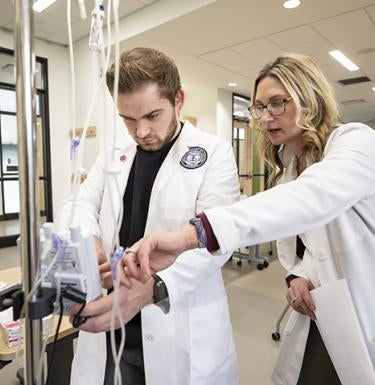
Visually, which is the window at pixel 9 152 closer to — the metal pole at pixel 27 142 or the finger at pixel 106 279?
the finger at pixel 106 279

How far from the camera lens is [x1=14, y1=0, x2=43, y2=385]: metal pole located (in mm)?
427

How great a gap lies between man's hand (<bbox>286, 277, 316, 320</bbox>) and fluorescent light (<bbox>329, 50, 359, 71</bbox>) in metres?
4.02

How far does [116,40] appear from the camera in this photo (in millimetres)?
463

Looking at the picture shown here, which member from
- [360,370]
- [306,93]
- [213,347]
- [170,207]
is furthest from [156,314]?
[306,93]

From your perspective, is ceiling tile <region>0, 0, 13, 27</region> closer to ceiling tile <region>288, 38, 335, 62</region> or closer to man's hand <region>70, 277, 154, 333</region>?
ceiling tile <region>288, 38, 335, 62</region>

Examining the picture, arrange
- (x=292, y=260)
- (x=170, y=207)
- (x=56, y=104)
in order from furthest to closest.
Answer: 1. (x=56, y=104)
2. (x=292, y=260)
3. (x=170, y=207)

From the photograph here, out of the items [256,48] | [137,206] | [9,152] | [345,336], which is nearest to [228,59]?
[256,48]

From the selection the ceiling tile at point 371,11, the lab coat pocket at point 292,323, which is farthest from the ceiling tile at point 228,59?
the lab coat pocket at point 292,323

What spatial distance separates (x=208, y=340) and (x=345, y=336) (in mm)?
377

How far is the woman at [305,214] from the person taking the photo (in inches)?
23.0

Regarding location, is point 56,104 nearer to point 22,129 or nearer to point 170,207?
point 170,207

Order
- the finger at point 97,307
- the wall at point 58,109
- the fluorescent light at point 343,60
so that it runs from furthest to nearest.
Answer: the wall at point 58,109, the fluorescent light at point 343,60, the finger at point 97,307

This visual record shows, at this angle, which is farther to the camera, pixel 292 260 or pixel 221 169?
pixel 292 260

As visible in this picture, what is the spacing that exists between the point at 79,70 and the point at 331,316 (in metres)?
4.16
